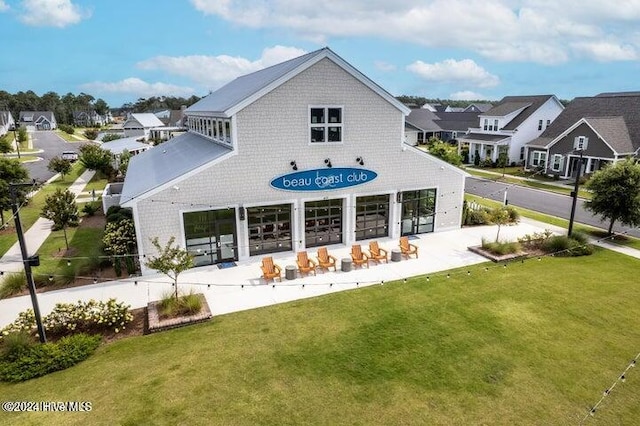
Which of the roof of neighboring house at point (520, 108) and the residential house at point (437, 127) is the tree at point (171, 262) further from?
the residential house at point (437, 127)

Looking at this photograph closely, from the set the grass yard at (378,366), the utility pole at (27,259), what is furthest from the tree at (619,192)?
the utility pole at (27,259)

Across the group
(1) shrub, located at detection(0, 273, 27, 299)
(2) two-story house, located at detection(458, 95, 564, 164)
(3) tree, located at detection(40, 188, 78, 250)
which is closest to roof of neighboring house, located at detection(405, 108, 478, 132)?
(2) two-story house, located at detection(458, 95, 564, 164)

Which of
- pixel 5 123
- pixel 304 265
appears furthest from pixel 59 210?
pixel 5 123

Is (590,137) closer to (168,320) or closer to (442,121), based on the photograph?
(442,121)

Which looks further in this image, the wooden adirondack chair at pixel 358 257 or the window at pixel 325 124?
the window at pixel 325 124

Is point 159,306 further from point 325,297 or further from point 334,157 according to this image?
point 334,157

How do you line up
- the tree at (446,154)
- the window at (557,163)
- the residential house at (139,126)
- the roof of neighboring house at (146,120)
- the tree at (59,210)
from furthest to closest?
the roof of neighboring house at (146,120) < the residential house at (139,126) < the window at (557,163) < the tree at (446,154) < the tree at (59,210)

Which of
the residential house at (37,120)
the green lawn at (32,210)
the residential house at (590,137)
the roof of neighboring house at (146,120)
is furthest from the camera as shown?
the residential house at (37,120)
